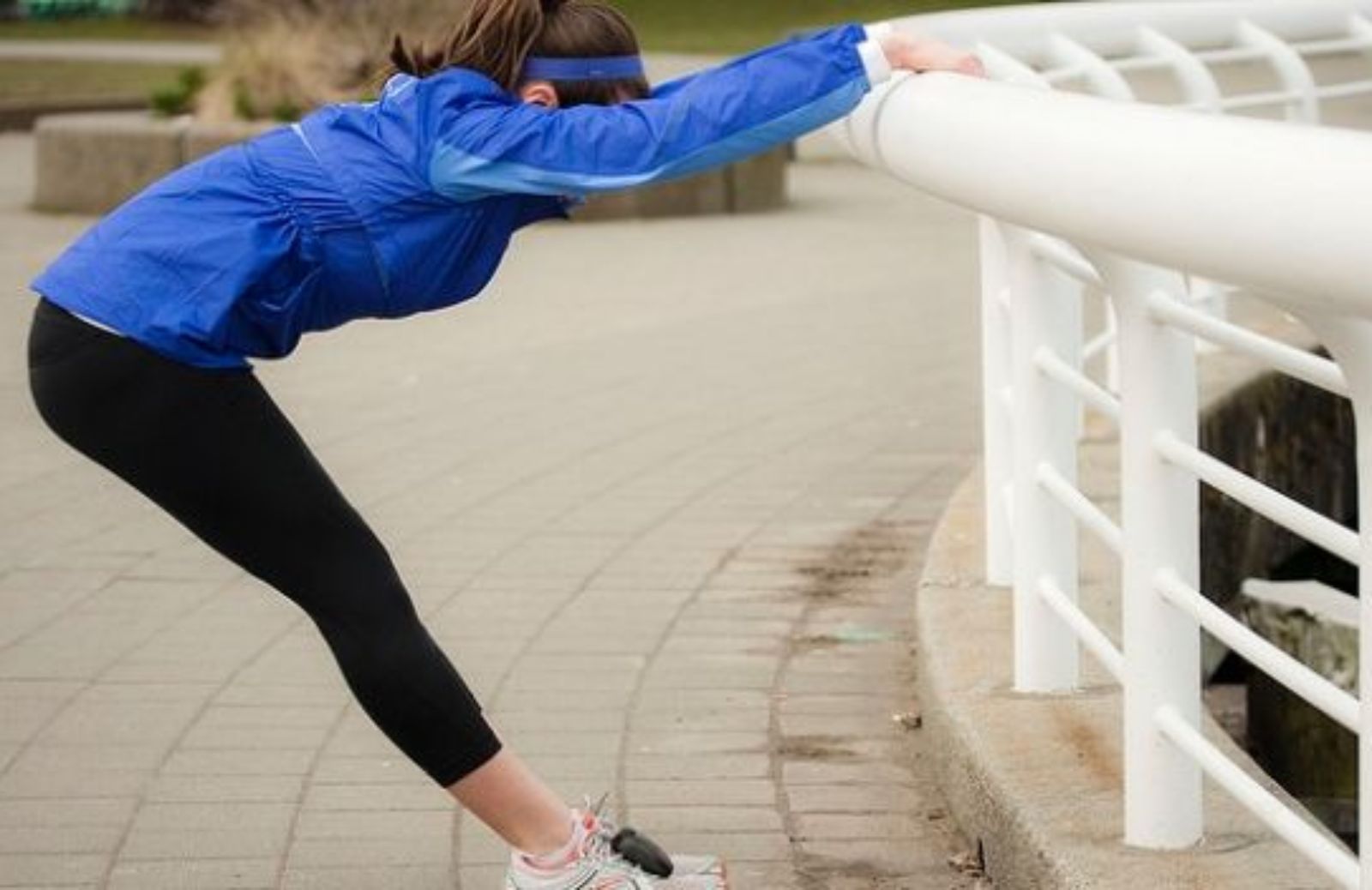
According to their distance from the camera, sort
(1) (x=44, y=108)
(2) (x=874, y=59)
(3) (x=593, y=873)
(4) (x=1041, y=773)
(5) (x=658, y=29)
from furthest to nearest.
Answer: (5) (x=658, y=29) < (1) (x=44, y=108) < (4) (x=1041, y=773) < (3) (x=593, y=873) < (2) (x=874, y=59)

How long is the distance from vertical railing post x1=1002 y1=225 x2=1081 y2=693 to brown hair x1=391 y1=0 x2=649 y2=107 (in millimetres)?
1182

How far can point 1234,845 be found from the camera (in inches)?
166

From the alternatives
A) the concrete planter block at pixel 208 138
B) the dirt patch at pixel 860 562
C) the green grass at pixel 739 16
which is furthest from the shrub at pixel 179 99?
the green grass at pixel 739 16

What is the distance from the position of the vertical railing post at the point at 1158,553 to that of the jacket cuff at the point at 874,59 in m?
0.44

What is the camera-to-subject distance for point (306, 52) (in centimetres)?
1847

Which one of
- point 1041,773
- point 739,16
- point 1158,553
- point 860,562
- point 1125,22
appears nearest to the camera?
point 1158,553

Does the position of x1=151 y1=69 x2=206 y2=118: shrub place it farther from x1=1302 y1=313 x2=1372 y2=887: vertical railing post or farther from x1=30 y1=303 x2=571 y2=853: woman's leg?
x1=1302 y1=313 x2=1372 y2=887: vertical railing post

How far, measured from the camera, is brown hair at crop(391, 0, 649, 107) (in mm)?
4125

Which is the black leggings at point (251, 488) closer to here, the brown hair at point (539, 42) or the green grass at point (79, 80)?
the brown hair at point (539, 42)

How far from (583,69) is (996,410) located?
2071mm

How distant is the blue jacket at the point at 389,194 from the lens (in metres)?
3.90

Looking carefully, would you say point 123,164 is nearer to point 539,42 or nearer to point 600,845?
point 600,845

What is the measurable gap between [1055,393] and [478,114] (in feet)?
4.97

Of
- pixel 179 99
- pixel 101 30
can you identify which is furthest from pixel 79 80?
pixel 101 30
